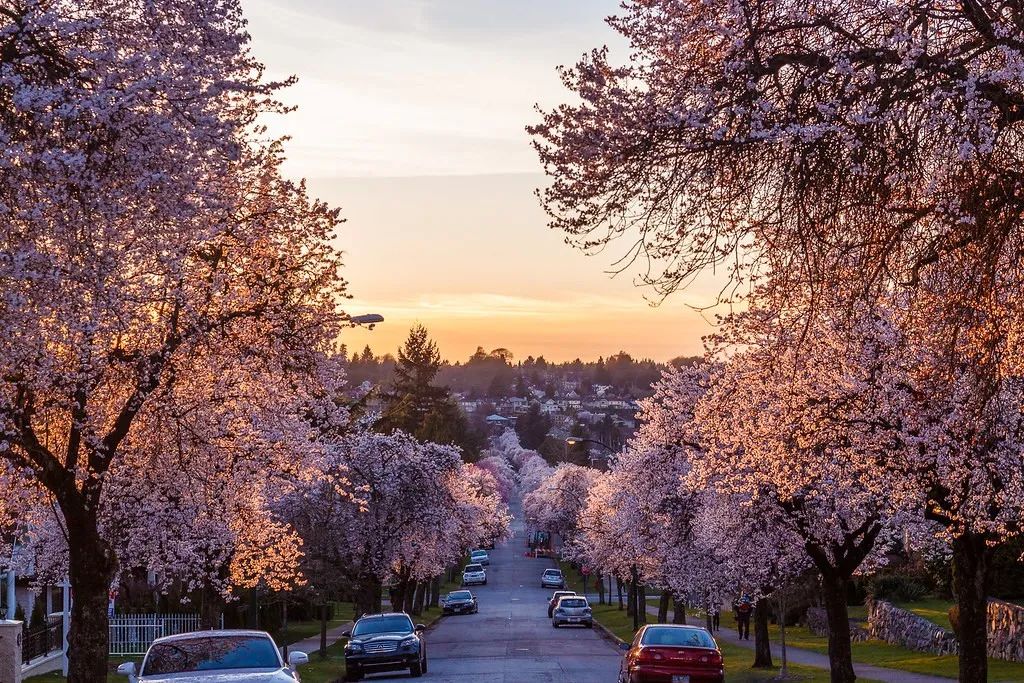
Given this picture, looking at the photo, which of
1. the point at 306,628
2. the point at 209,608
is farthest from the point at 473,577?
the point at 209,608

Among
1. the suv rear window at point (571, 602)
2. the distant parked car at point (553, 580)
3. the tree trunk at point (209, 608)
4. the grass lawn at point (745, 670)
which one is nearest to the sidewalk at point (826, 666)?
the grass lawn at point (745, 670)

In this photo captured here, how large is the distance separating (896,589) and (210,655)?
1662 inches

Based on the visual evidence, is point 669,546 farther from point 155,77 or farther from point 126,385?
point 155,77

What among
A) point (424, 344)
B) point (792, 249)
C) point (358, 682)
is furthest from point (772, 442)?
point (424, 344)

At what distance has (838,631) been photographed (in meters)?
28.4

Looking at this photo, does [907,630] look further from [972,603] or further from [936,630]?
[972,603]

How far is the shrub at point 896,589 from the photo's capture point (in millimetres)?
54375

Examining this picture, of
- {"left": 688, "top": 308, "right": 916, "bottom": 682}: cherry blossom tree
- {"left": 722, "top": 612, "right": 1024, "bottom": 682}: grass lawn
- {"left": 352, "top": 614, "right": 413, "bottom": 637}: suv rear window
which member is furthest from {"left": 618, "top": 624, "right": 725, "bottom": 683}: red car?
{"left": 352, "top": 614, "right": 413, "bottom": 637}: suv rear window

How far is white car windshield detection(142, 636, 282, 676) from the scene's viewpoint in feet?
55.4

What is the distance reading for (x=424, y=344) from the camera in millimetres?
148250

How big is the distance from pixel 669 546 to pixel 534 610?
36141 mm

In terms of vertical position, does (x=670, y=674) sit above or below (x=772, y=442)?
below

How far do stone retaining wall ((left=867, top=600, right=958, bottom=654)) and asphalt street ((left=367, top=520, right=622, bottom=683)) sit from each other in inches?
363

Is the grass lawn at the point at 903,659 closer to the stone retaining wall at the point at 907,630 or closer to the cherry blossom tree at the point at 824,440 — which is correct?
the stone retaining wall at the point at 907,630
